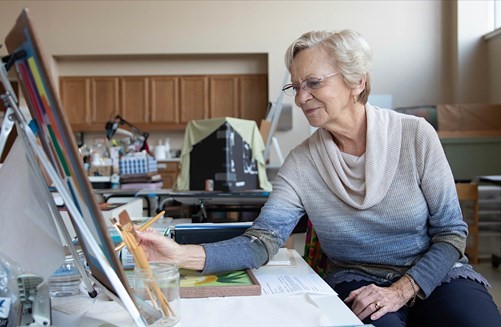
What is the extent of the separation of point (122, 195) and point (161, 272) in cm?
244

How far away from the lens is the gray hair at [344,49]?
135cm

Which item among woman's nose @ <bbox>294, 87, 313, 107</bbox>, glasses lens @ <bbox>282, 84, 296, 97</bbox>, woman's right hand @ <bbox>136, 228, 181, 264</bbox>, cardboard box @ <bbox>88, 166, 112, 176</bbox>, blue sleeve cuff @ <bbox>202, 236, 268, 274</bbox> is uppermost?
glasses lens @ <bbox>282, 84, 296, 97</bbox>

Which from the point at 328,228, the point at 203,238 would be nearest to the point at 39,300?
the point at 203,238

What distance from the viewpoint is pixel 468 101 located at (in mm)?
6617

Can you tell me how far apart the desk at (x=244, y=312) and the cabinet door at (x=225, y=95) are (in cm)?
631

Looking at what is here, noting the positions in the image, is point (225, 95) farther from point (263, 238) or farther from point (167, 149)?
point (263, 238)

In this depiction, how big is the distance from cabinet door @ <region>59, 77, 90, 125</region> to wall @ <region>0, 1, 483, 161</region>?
411 millimetres

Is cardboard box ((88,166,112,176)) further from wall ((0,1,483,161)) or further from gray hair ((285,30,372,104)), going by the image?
wall ((0,1,483,161))

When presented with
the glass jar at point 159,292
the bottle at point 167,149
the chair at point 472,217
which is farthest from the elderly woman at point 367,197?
the bottle at point 167,149

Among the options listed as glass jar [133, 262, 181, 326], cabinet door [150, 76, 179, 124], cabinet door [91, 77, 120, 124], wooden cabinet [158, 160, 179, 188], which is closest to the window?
cabinet door [150, 76, 179, 124]

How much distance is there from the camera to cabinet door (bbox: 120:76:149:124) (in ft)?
23.8

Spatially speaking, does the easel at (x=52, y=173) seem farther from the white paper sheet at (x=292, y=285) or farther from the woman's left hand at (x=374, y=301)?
the woman's left hand at (x=374, y=301)

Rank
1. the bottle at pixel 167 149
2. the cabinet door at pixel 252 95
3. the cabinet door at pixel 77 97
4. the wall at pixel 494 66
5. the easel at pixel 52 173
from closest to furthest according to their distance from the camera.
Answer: the easel at pixel 52 173 < the wall at pixel 494 66 < the bottle at pixel 167 149 < the cabinet door at pixel 252 95 < the cabinet door at pixel 77 97

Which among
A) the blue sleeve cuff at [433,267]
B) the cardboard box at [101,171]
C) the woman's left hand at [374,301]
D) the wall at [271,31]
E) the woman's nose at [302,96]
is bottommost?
the woman's left hand at [374,301]
